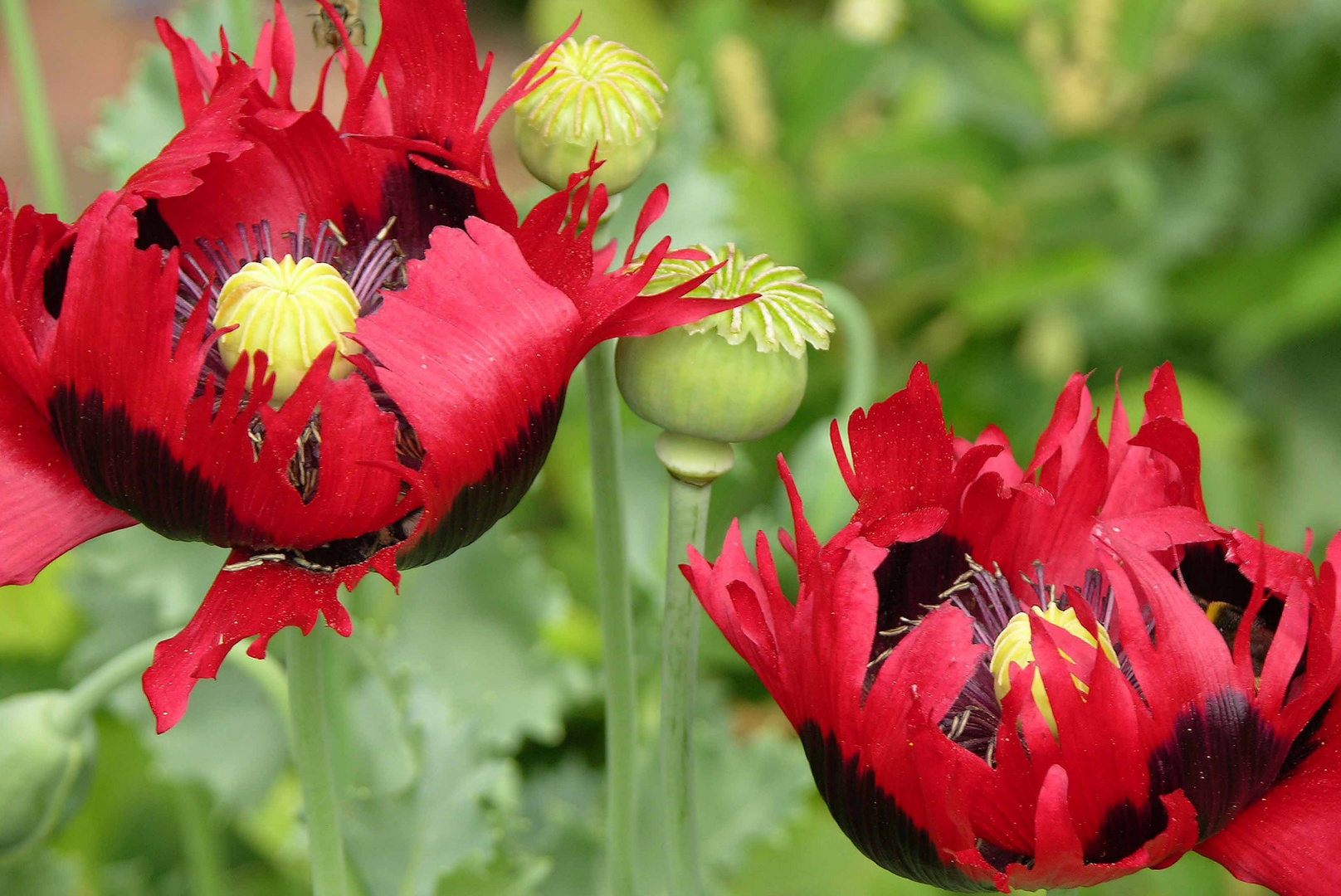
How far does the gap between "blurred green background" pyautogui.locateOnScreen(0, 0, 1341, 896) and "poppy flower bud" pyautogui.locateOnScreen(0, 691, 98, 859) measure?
0.24ft

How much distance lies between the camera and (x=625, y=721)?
0.46m

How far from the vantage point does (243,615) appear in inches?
13.5

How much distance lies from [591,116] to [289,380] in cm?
11

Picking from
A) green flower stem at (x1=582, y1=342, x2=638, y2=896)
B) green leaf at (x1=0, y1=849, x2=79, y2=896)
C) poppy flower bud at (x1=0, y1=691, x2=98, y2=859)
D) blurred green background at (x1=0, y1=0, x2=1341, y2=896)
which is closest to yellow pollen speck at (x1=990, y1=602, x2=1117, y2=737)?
green flower stem at (x1=582, y1=342, x2=638, y2=896)

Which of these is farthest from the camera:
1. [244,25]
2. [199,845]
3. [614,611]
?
[199,845]

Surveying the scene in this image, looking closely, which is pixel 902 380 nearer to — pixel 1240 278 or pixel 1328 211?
pixel 1240 278

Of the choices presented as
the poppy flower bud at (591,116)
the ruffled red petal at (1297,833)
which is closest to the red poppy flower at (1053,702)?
the ruffled red petal at (1297,833)

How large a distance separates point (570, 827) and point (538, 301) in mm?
352

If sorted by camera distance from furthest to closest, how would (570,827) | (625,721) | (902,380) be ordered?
(902,380)
(570,827)
(625,721)

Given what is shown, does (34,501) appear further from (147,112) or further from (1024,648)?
(147,112)

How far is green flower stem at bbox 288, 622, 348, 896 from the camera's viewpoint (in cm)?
38

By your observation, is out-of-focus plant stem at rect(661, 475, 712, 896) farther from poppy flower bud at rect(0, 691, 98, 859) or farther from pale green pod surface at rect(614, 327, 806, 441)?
poppy flower bud at rect(0, 691, 98, 859)

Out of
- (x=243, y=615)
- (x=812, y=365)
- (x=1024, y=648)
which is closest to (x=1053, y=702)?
(x=1024, y=648)

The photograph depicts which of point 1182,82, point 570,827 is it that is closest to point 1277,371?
point 1182,82
